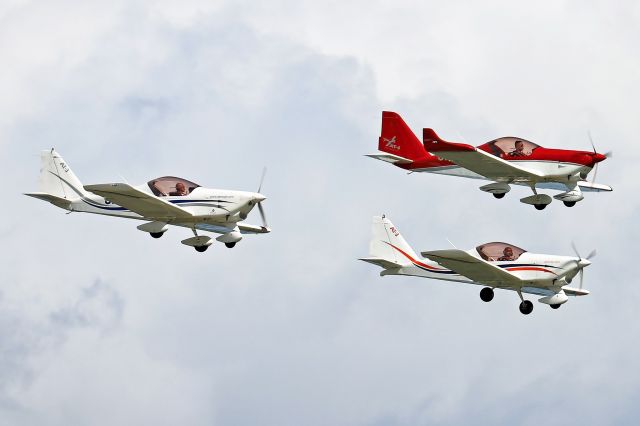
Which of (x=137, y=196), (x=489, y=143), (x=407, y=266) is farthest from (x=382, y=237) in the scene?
(x=137, y=196)

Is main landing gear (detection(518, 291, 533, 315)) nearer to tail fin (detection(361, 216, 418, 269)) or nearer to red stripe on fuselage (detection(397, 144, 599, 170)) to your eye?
red stripe on fuselage (detection(397, 144, 599, 170))

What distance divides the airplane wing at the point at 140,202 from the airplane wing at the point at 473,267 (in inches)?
319

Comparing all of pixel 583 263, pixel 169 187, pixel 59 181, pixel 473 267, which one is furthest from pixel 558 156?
pixel 59 181

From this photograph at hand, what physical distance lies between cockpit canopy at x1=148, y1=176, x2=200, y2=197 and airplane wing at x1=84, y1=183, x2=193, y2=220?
543 millimetres

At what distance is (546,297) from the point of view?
5328 centimetres

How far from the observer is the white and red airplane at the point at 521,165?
5359 cm

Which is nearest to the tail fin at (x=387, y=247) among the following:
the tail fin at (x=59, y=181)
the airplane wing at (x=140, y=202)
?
the airplane wing at (x=140, y=202)

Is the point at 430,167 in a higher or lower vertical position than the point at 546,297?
higher

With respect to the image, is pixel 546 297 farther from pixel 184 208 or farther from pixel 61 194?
pixel 61 194

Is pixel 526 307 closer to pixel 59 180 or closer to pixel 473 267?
pixel 473 267

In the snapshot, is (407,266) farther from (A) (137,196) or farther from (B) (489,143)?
(A) (137,196)

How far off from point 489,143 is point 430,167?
2.70 metres

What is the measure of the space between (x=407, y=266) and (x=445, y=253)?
4.48 meters

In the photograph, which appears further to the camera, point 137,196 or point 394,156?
point 394,156
